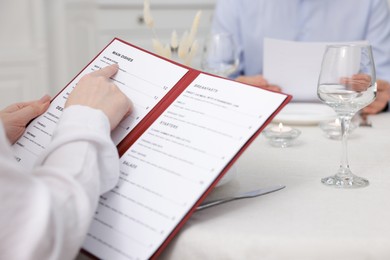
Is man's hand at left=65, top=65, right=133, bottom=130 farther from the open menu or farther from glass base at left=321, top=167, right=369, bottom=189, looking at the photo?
glass base at left=321, top=167, right=369, bottom=189

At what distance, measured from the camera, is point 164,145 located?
2.96 ft

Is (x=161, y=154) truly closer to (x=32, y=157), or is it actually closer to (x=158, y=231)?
(x=158, y=231)

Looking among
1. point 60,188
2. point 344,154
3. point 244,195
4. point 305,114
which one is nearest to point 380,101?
point 305,114

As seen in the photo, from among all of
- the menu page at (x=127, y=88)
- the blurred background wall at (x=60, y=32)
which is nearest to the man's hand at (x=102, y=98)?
the menu page at (x=127, y=88)

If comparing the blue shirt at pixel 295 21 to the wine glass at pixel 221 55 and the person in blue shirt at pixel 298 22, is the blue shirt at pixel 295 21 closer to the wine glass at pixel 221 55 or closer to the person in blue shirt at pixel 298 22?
the person in blue shirt at pixel 298 22

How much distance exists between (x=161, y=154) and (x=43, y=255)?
244 millimetres

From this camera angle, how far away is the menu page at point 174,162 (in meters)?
0.81

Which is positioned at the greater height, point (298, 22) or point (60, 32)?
point (298, 22)

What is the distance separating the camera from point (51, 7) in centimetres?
355

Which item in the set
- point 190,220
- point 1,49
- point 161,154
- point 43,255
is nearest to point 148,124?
point 161,154

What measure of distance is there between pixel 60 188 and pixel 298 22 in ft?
5.98

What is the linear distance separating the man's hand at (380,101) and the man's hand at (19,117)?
3.03 ft

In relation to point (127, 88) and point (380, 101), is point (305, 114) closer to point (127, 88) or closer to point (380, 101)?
point (380, 101)

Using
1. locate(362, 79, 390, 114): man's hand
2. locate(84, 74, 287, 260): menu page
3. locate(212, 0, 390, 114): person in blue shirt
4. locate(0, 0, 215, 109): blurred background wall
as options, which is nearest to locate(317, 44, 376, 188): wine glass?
locate(84, 74, 287, 260): menu page
